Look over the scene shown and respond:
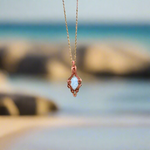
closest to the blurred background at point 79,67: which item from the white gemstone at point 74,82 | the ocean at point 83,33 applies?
the ocean at point 83,33

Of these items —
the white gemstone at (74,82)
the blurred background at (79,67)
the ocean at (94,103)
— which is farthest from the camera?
the blurred background at (79,67)

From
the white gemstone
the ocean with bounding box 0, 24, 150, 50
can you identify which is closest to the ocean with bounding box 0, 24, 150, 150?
the ocean with bounding box 0, 24, 150, 50

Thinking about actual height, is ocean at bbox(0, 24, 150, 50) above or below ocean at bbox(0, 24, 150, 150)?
above

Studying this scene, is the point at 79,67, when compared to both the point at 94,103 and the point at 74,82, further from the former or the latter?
the point at 74,82

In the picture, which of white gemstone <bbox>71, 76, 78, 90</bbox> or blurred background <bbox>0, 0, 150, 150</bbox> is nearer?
white gemstone <bbox>71, 76, 78, 90</bbox>

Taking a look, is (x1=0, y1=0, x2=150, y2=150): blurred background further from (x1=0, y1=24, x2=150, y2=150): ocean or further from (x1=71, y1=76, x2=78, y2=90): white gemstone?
(x1=71, y1=76, x2=78, y2=90): white gemstone

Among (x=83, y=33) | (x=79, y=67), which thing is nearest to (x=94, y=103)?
(x=79, y=67)

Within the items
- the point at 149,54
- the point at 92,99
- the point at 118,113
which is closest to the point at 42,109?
the point at 92,99

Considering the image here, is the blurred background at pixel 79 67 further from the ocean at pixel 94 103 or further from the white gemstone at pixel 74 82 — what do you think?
the white gemstone at pixel 74 82
